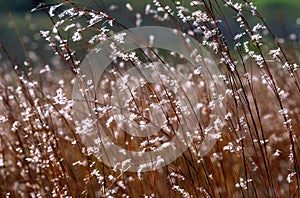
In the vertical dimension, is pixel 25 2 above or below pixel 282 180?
above

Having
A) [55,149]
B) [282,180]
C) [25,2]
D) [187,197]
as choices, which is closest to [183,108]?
[187,197]

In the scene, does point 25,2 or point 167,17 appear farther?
point 25,2

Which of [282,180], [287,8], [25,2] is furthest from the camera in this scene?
[287,8]

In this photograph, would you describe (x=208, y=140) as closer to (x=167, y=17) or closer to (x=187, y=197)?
(x=187, y=197)

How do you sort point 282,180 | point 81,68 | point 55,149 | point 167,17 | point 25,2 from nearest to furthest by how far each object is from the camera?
point 167,17 → point 81,68 → point 55,149 → point 282,180 → point 25,2

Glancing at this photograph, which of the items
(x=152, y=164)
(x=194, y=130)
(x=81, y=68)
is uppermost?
(x=81, y=68)

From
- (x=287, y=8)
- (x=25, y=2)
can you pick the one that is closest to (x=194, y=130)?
(x=25, y=2)

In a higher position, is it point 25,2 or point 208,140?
point 25,2

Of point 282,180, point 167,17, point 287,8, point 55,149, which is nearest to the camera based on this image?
point 167,17

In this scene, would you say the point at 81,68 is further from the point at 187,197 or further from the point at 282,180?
the point at 282,180
